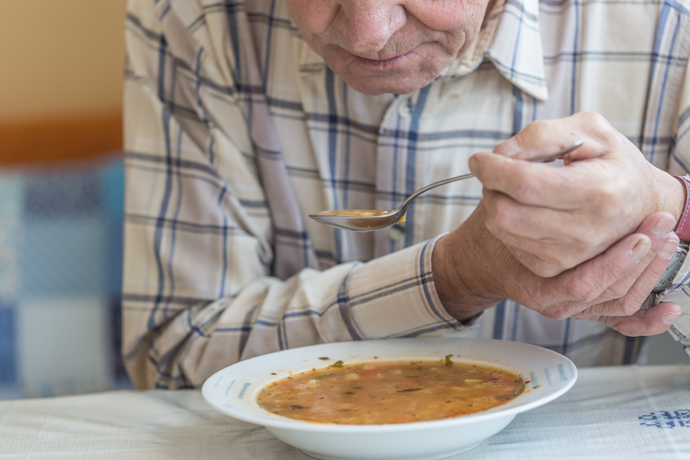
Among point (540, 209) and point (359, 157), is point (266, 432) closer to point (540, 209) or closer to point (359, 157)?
point (540, 209)

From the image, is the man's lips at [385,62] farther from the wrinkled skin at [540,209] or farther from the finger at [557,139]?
the finger at [557,139]

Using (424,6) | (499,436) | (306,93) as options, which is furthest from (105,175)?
(499,436)

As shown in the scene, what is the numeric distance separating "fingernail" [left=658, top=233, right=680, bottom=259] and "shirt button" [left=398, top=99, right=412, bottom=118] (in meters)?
0.70

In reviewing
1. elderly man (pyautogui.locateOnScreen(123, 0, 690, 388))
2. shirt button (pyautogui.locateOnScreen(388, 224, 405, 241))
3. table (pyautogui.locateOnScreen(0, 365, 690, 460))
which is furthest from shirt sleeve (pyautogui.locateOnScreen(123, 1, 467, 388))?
table (pyautogui.locateOnScreen(0, 365, 690, 460))

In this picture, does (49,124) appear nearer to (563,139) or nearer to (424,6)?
(424,6)

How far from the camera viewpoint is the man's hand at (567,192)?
73cm

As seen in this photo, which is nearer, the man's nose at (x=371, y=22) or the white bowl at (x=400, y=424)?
the white bowl at (x=400, y=424)

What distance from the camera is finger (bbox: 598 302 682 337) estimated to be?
930 mm

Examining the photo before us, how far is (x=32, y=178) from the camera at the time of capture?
196cm

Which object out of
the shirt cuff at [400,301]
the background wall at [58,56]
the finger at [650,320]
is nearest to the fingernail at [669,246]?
the finger at [650,320]

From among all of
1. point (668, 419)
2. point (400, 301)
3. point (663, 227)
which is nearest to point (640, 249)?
point (663, 227)

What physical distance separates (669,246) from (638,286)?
0.08m

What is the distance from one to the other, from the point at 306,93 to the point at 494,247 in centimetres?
73

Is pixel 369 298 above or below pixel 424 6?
below
